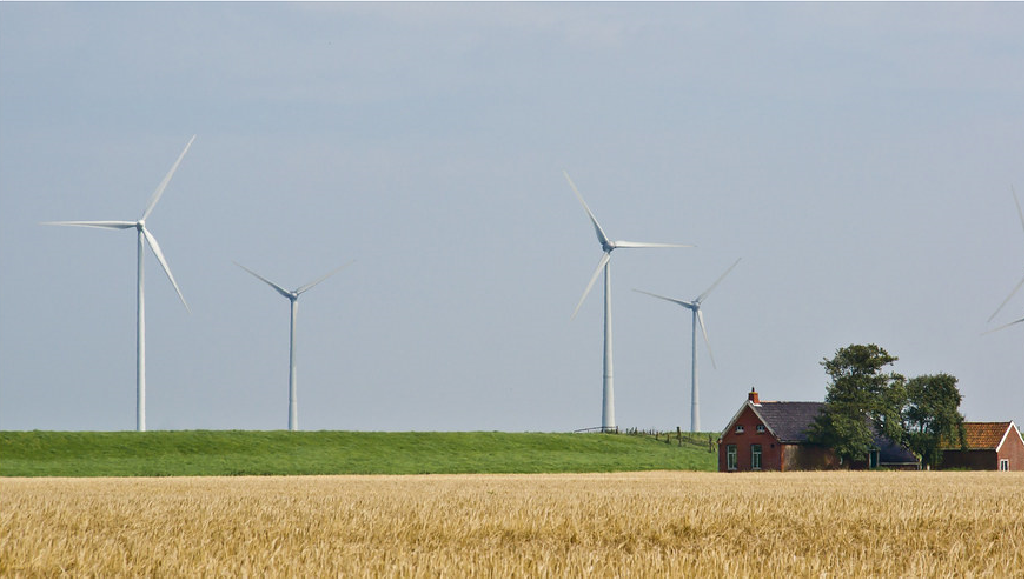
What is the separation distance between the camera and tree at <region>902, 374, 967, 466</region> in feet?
356

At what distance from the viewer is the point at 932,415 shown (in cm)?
10875

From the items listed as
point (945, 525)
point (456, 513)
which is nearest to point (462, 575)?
point (456, 513)

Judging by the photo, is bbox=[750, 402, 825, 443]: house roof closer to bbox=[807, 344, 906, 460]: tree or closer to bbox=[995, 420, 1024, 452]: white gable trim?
bbox=[807, 344, 906, 460]: tree

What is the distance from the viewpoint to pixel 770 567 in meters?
20.3

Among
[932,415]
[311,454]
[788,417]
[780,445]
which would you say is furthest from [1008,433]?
[311,454]

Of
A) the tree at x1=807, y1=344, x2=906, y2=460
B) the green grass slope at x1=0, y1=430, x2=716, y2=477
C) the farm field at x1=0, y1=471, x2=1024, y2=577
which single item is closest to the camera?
the farm field at x1=0, y1=471, x2=1024, y2=577

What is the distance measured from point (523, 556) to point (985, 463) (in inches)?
3833

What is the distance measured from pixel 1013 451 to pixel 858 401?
18.6 m

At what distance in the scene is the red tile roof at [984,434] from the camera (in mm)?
110812

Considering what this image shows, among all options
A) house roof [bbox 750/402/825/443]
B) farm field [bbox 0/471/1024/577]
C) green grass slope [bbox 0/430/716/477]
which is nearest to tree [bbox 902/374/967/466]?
house roof [bbox 750/402/825/443]

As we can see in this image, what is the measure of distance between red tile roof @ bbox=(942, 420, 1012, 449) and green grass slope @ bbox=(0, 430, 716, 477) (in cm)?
2257

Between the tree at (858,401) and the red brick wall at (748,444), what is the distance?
11.0 ft

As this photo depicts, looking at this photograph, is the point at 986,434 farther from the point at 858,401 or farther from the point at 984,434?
the point at 858,401

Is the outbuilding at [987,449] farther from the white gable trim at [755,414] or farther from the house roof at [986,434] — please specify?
the white gable trim at [755,414]
